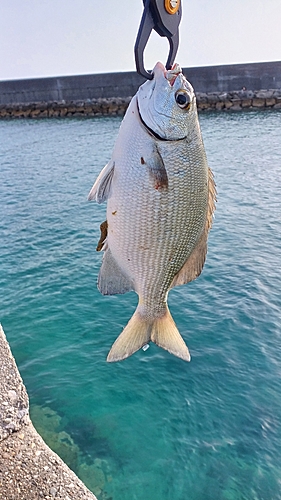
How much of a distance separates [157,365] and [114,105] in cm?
3804

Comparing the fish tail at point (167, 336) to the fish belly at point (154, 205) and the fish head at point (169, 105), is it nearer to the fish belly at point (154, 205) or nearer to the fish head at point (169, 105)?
the fish belly at point (154, 205)

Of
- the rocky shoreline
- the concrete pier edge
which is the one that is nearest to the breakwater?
the rocky shoreline

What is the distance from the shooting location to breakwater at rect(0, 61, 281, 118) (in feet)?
130

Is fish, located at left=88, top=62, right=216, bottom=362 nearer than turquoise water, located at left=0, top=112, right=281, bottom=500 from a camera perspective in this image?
Yes

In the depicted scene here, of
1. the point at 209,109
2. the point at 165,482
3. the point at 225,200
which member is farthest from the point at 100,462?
the point at 209,109

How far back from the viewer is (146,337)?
2615 mm

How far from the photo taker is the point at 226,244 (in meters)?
12.0

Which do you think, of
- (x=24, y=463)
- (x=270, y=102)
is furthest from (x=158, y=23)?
(x=270, y=102)

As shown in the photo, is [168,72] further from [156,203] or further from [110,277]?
[110,277]

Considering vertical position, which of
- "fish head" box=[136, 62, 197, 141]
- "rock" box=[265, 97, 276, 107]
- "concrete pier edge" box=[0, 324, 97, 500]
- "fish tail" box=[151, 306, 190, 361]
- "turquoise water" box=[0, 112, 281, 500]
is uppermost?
"fish head" box=[136, 62, 197, 141]

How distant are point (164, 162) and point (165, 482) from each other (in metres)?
4.65

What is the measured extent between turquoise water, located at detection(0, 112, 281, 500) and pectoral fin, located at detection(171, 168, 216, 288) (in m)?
3.85

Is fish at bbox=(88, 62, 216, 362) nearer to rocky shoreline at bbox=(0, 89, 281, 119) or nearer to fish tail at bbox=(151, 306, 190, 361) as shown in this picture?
fish tail at bbox=(151, 306, 190, 361)

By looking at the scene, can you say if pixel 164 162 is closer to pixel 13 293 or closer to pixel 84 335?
pixel 84 335
